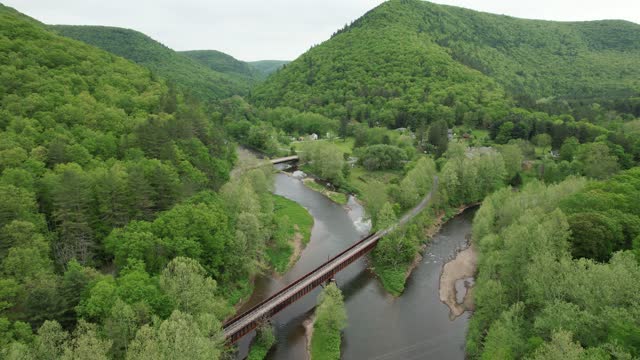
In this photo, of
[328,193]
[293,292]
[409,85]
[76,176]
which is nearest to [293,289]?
[293,292]

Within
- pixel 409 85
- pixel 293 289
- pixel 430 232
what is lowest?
pixel 430 232

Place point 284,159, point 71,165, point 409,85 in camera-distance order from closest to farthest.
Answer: point 71,165 → point 284,159 → point 409,85

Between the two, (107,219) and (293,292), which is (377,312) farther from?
(107,219)

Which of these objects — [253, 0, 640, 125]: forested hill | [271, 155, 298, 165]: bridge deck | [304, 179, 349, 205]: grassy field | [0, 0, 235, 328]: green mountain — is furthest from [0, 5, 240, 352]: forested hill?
[253, 0, 640, 125]: forested hill

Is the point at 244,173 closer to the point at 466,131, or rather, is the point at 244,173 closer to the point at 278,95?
the point at 466,131

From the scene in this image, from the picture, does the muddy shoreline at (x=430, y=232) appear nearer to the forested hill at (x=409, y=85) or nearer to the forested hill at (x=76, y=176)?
the forested hill at (x=76, y=176)

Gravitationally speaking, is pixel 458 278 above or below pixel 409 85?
below

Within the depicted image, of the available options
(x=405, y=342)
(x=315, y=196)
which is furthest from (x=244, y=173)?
(x=405, y=342)
